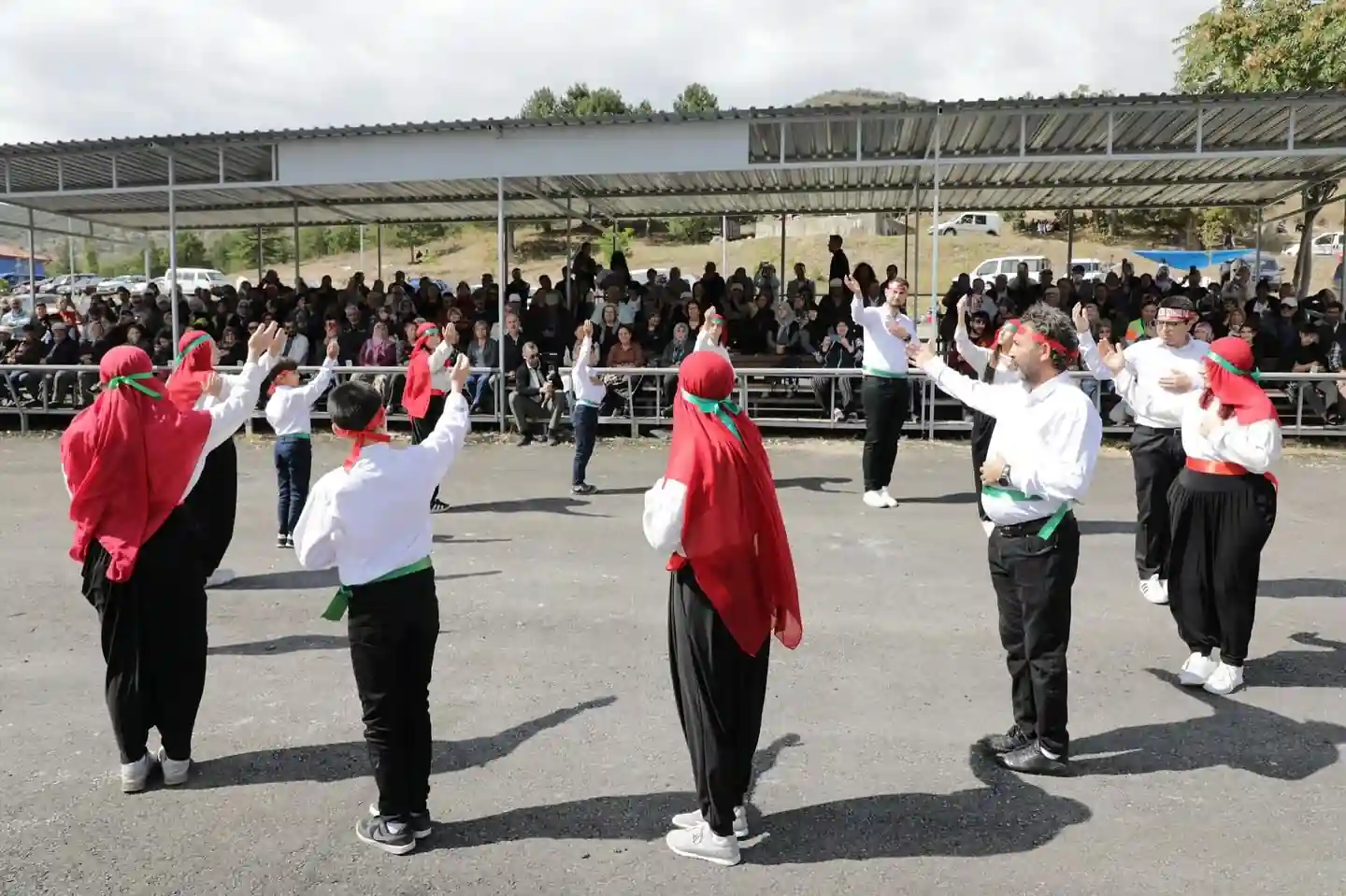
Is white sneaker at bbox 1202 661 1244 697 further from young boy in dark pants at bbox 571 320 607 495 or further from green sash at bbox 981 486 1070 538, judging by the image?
young boy in dark pants at bbox 571 320 607 495

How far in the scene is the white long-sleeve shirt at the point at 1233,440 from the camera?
16.9ft

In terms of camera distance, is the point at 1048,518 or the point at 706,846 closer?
the point at 706,846

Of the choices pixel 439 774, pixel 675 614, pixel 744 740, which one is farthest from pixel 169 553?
pixel 744 740

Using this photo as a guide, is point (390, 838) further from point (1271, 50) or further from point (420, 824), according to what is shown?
point (1271, 50)

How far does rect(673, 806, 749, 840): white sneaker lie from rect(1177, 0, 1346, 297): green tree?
16.9 metres

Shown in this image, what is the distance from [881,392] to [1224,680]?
462 centimetres

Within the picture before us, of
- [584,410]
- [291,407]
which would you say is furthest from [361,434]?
[584,410]

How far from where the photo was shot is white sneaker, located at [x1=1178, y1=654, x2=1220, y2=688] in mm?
5379

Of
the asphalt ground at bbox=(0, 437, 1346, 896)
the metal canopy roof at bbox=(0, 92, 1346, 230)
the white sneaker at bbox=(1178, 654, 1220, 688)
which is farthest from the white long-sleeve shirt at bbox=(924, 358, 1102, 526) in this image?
the metal canopy roof at bbox=(0, 92, 1346, 230)

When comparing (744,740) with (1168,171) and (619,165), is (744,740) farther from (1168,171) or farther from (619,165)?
(1168,171)

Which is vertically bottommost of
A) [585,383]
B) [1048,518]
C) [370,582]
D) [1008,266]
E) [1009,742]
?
[1009,742]

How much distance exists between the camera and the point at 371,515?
3.73m

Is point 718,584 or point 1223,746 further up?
point 718,584

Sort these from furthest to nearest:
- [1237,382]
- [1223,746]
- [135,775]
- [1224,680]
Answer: [1224,680] → [1237,382] → [1223,746] → [135,775]
